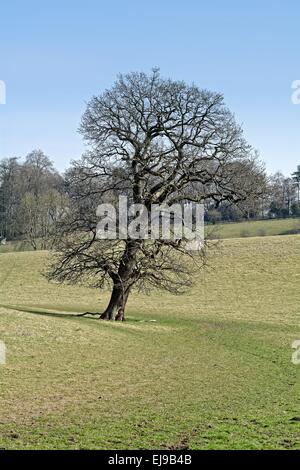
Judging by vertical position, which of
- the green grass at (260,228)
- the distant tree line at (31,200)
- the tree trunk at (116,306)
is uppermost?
the distant tree line at (31,200)

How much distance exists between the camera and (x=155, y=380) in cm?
1727

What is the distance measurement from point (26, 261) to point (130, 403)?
48064 mm

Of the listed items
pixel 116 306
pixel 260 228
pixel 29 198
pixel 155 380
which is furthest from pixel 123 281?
pixel 260 228

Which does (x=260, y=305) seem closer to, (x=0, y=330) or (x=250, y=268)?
(x=250, y=268)

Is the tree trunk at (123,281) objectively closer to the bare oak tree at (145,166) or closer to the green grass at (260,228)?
the bare oak tree at (145,166)

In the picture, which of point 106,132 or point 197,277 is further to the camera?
point 197,277

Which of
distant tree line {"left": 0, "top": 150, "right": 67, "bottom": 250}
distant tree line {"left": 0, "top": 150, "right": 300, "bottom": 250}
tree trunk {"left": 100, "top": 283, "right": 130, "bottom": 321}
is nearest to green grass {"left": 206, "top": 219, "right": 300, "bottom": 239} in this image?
distant tree line {"left": 0, "top": 150, "right": 300, "bottom": 250}

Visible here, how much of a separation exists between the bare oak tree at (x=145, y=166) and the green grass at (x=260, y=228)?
1895 inches

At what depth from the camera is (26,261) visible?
60.4 metres

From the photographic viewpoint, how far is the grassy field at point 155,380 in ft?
36.3

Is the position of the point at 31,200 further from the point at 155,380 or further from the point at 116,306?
the point at 155,380

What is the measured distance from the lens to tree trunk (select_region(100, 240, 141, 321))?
1206 inches

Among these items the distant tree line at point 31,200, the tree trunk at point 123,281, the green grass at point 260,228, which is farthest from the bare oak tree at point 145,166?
the green grass at point 260,228
